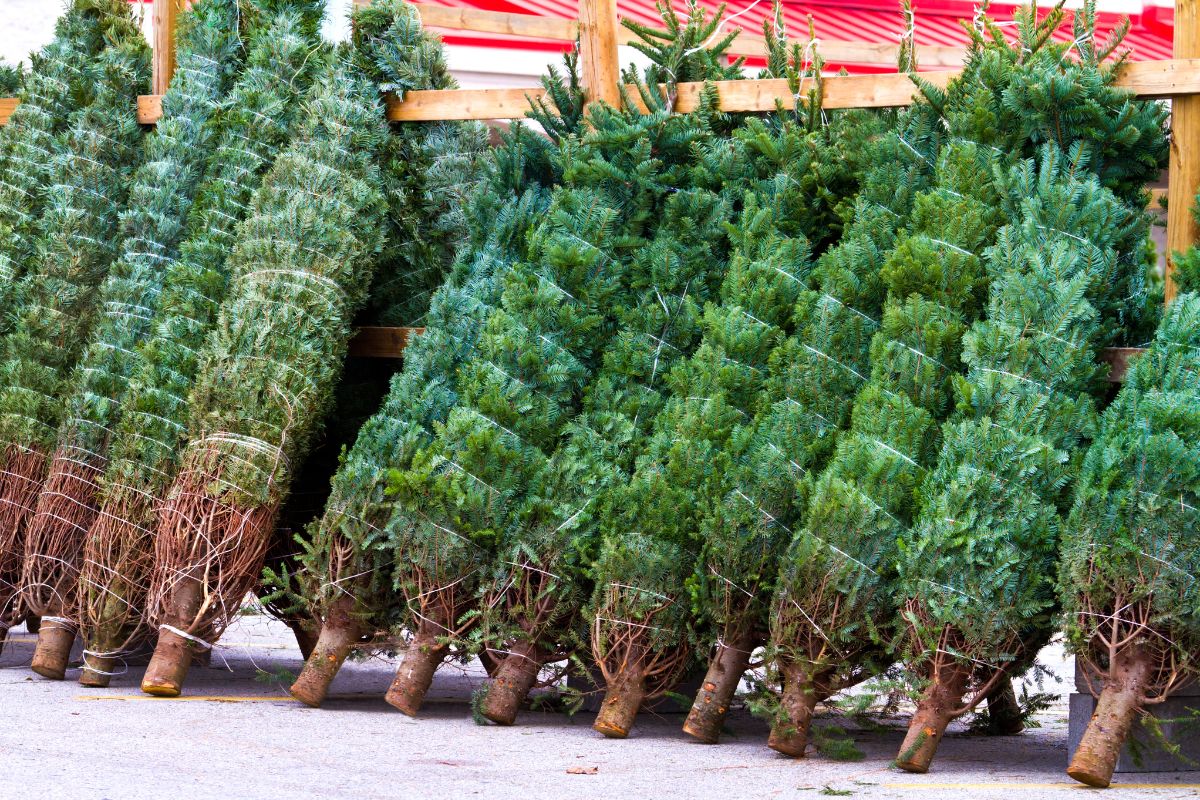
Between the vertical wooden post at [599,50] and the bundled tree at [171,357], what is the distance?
55.2 inches

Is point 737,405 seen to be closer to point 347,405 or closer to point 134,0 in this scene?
point 347,405

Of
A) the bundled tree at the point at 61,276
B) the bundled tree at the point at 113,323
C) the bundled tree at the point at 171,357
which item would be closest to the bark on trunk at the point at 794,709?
the bundled tree at the point at 171,357

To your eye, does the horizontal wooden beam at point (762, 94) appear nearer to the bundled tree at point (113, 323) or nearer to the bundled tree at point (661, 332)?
the bundled tree at point (661, 332)

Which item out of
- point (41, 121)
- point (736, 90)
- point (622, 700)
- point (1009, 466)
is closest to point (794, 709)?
point (622, 700)

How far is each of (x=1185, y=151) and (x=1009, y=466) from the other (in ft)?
4.63

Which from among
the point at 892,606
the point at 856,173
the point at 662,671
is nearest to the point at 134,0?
the point at 856,173

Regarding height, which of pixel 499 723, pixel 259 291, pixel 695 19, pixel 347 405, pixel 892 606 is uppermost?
pixel 695 19

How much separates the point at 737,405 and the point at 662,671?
102 centimetres

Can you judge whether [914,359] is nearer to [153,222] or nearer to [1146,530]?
[1146,530]

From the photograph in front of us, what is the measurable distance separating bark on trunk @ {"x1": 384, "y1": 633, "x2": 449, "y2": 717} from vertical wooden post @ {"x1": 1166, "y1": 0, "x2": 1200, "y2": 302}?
10.2 feet

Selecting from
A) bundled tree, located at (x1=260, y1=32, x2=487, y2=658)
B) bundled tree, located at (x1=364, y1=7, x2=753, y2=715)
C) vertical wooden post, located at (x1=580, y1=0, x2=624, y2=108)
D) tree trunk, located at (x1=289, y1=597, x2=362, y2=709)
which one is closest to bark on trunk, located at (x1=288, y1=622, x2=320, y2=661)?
bundled tree, located at (x1=260, y1=32, x2=487, y2=658)

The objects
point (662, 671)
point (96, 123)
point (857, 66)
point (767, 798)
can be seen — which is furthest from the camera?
point (857, 66)

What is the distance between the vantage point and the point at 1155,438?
179 inches

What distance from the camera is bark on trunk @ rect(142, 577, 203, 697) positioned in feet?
19.9
